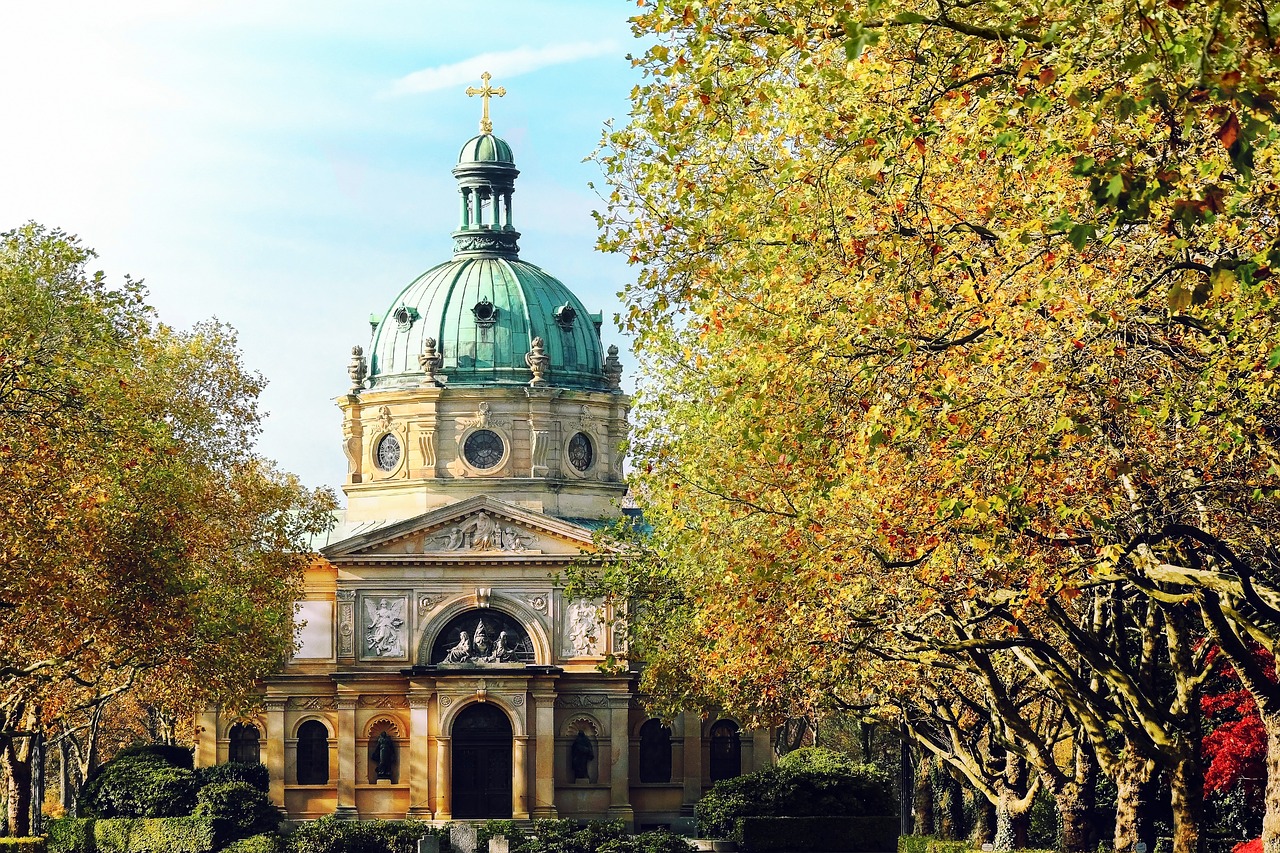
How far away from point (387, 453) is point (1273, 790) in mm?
58626

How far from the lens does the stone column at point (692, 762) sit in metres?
75.1

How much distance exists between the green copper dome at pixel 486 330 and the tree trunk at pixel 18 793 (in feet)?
120

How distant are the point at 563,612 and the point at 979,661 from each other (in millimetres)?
41743

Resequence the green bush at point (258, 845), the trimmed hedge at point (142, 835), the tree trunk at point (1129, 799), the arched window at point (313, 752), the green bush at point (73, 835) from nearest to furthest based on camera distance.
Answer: the tree trunk at point (1129, 799) → the green bush at point (258, 845) → the green bush at point (73, 835) → the trimmed hedge at point (142, 835) → the arched window at point (313, 752)

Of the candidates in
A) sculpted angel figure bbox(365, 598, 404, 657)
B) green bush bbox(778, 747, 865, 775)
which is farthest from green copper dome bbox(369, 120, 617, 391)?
green bush bbox(778, 747, 865, 775)

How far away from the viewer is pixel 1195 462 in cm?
2227

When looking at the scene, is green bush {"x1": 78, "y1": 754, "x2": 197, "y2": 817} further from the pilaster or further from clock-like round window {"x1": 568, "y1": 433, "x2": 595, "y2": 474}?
clock-like round window {"x1": 568, "y1": 433, "x2": 595, "y2": 474}

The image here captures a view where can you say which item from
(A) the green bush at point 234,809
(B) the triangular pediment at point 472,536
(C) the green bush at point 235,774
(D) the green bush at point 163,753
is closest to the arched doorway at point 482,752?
(B) the triangular pediment at point 472,536

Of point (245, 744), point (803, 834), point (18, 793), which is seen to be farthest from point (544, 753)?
point (18, 793)

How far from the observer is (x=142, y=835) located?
5891 centimetres

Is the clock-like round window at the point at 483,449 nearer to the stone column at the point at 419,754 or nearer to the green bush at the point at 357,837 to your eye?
the stone column at the point at 419,754

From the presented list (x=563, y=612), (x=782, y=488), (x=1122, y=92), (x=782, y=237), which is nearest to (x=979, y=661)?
(x=782, y=488)

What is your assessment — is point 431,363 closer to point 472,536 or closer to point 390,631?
point 472,536

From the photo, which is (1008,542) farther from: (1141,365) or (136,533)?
(136,533)
